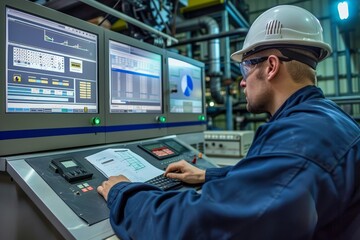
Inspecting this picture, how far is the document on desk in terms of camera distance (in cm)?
106

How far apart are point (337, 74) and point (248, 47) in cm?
512

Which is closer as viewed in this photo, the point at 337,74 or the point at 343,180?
the point at 343,180

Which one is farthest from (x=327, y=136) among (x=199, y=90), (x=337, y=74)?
(x=337, y=74)

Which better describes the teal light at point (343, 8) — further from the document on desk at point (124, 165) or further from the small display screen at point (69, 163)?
the small display screen at point (69, 163)

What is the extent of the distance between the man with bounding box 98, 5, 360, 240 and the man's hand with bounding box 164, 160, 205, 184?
13.3 inches

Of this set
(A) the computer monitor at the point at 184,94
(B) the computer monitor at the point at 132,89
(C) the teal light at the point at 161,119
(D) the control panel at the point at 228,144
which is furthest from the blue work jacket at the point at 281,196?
(D) the control panel at the point at 228,144

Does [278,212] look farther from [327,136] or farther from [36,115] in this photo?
[36,115]

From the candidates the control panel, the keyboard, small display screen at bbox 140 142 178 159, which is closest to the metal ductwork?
the control panel

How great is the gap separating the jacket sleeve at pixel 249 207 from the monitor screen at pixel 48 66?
69 centimetres

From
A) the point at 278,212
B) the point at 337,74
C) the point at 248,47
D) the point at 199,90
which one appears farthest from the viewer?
the point at 337,74

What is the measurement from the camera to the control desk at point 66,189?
0.74 m

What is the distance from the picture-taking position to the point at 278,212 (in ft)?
1.70

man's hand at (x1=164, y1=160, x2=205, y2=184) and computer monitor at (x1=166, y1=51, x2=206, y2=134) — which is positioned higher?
computer monitor at (x1=166, y1=51, x2=206, y2=134)

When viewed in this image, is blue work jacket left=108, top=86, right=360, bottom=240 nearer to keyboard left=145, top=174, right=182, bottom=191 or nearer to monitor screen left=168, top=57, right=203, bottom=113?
keyboard left=145, top=174, right=182, bottom=191
